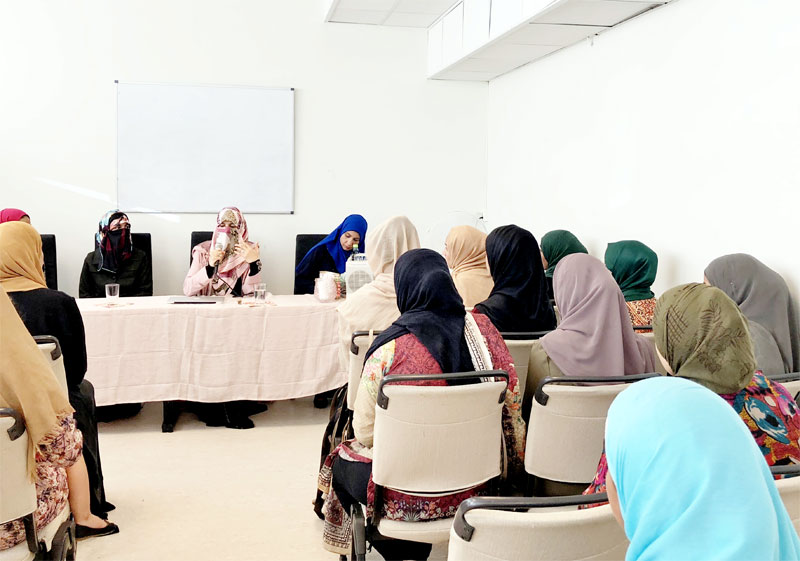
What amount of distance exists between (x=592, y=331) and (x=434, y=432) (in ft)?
2.01

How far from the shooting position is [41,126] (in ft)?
16.2

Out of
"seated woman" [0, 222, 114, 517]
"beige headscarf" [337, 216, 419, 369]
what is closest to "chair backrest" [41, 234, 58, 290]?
"seated woman" [0, 222, 114, 517]

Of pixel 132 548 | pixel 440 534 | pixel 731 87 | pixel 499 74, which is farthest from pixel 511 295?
pixel 499 74

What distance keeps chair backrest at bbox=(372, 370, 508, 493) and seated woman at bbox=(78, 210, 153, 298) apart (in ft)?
10.7

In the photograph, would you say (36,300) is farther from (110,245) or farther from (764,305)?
(764,305)

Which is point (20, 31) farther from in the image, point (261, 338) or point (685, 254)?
point (685, 254)

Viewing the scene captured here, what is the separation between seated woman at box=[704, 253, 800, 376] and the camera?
2.48 metres

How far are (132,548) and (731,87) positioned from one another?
307 cm

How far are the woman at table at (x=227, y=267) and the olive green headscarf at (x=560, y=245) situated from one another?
69.0 inches

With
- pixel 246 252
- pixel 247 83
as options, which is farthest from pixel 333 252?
pixel 247 83

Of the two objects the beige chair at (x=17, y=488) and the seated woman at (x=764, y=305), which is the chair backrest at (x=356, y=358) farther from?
the seated woman at (x=764, y=305)

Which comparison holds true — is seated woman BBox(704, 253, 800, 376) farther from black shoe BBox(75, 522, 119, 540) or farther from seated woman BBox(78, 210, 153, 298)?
seated woman BBox(78, 210, 153, 298)

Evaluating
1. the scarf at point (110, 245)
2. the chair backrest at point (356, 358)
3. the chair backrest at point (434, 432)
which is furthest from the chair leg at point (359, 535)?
the scarf at point (110, 245)

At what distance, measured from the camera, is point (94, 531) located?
257cm
